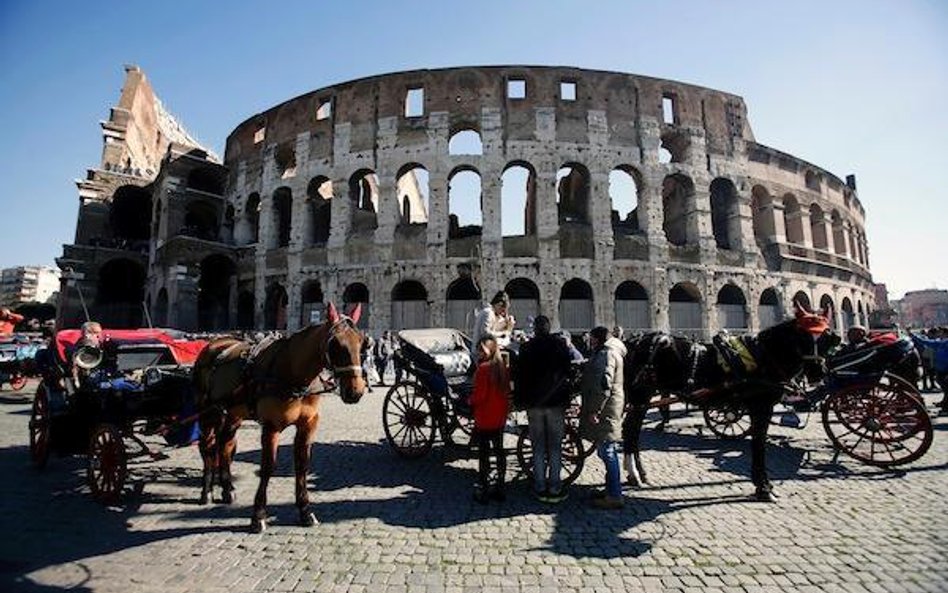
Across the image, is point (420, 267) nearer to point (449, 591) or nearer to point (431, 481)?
point (431, 481)

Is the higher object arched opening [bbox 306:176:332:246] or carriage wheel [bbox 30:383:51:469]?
arched opening [bbox 306:176:332:246]

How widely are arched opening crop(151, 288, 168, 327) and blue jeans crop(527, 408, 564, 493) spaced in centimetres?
2432

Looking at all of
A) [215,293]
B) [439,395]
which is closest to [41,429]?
[439,395]

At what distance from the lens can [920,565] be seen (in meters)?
3.11

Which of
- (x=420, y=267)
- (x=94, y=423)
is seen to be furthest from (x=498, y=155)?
(x=94, y=423)

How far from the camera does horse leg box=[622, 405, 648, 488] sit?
4891mm

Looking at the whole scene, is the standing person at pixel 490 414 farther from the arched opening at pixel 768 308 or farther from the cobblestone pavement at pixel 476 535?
the arched opening at pixel 768 308

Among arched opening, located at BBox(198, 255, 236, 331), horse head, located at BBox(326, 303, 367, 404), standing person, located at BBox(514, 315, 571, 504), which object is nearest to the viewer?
horse head, located at BBox(326, 303, 367, 404)

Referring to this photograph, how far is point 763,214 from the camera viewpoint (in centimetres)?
2177

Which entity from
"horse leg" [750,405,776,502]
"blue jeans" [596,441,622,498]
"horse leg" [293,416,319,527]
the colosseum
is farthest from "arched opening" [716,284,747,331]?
"horse leg" [293,416,319,527]

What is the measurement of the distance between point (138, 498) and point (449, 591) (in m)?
3.74

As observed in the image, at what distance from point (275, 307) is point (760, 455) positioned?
848 inches

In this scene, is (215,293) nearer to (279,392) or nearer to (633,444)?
(279,392)

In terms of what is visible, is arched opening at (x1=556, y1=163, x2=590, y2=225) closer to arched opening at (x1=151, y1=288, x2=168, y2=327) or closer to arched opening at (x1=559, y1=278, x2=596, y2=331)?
arched opening at (x1=559, y1=278, x2=596, y2=331)
